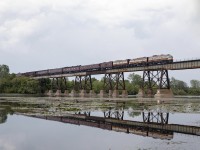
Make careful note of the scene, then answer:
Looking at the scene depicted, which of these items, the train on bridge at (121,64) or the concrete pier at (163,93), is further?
the train on bridge at (121,64)

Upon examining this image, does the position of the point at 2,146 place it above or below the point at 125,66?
below

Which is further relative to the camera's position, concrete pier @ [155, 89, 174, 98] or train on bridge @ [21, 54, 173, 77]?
train on bridge @ [21, 54, 173, 77]

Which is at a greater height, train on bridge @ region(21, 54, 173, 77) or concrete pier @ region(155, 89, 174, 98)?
train on bridge @ region(21, 54, 173, 77)

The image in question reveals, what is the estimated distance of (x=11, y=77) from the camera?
116 meters

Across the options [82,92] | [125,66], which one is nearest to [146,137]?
[125,66]

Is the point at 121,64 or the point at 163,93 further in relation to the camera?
the point at 121,64

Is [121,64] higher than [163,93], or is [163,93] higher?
[121,64]

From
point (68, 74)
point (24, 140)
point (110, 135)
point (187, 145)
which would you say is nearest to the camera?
point (187, 145)

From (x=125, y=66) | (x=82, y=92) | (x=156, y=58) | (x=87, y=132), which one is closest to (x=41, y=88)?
(x=82, y=92)

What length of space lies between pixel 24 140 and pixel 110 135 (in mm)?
3508

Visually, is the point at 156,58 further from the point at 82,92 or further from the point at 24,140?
the point at 24,140

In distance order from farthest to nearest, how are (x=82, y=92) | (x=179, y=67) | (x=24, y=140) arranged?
(x=82, y=92) → (x=179, y=67) → (x=24, y=140)

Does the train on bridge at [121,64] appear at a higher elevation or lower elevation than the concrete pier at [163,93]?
higher

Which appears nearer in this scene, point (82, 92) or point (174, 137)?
point (174, 137)
